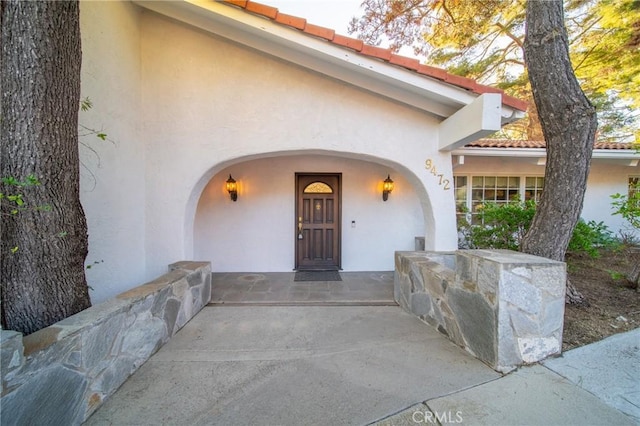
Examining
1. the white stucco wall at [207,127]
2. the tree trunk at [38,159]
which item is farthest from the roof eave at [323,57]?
the tree trunk at [38,159]

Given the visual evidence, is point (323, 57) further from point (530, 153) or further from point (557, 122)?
point (530, 153)

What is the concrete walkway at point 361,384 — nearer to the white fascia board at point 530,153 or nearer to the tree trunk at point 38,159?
the tree trunk at point 38,159

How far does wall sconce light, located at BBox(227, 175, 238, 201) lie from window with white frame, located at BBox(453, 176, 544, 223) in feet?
17.6

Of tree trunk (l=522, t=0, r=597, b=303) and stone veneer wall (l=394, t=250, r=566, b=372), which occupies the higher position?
tree trunk (l=522, t=0, r=597, b=303)

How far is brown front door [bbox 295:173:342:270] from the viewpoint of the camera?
5.95 meters

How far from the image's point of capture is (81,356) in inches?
73.7

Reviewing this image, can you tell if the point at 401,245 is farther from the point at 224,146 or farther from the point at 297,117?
the point at 224,146

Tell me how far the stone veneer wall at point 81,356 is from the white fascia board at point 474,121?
4253mm

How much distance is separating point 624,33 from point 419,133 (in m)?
6.55

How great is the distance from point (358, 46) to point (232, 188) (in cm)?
371

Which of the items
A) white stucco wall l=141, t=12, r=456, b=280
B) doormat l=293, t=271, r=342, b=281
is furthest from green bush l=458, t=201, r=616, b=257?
doormat l=293, t=271, r=342, b=281

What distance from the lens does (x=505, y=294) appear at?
232 cm

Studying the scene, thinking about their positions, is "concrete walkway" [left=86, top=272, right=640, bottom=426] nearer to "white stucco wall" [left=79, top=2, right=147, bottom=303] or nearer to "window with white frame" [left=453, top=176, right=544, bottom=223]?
"white stucco wall" [left=79, top=2, right=147, bottom=303]

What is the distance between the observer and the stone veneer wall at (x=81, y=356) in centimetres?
148
